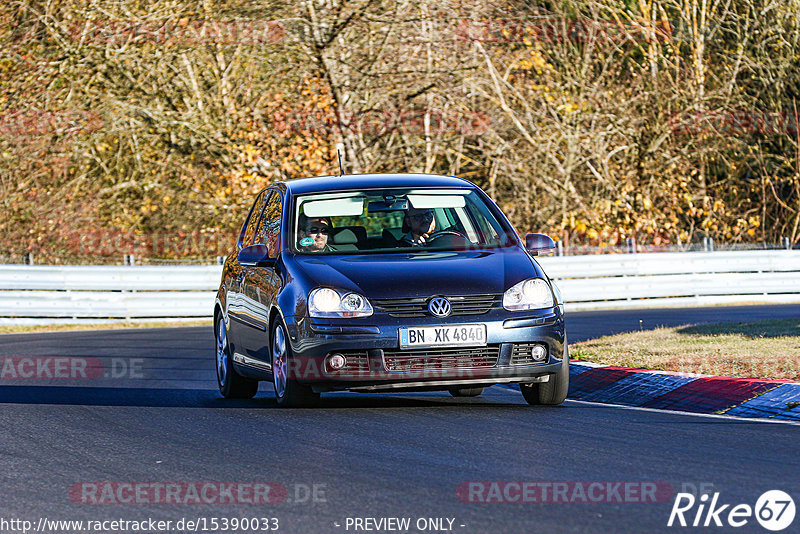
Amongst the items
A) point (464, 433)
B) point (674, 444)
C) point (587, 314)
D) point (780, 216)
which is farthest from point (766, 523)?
point (780, 216)

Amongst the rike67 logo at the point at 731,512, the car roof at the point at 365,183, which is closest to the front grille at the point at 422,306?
the car roof at the point at 365,183

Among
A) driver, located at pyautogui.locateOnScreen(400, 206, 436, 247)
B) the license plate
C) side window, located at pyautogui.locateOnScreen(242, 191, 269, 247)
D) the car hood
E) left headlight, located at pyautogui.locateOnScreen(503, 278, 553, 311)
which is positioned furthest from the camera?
side window, located at pyautogui.locateOnScreen(242, 191, 269, 247)

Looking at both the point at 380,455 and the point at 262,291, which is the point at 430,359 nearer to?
the point at 380,455

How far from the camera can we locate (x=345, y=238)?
34.6 feet

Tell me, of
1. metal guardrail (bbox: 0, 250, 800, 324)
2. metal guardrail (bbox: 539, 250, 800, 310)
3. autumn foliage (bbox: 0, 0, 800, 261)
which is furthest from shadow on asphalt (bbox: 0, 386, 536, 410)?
metal guardrail (bbox: 539, 250, 800, 310)

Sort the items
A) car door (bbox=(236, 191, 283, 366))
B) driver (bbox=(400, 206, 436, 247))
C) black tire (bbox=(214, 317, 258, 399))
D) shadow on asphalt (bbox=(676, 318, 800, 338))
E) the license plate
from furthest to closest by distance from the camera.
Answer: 1. shadow on asphalt (bbox=(676, 318, 800, 338))
2. black tire (bbox=(214, 317, 258, 399))
3. driver (bbox=(400, 206, 436, 247))
4. car door (bbox=(236, 191, 283, 366))
5. the license plate

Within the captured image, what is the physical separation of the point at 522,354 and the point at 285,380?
1693mm

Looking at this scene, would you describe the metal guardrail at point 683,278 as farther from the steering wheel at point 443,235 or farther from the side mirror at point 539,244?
the side mirror at point 539,244

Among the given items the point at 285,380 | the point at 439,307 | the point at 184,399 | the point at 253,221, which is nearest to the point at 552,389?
the point at 439,307

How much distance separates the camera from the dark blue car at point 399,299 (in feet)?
30.5

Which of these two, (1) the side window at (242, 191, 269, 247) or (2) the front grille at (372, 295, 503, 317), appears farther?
(1) the side window at (242, 191, 269, 247)

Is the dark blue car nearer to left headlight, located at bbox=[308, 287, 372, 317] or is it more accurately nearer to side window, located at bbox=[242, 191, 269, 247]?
left headlight, located at bbox=[308, 287, 372, 317]

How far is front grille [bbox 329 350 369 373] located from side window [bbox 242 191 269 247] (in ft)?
9.48

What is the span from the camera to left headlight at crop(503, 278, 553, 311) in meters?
9.50
